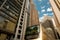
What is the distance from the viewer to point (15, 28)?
4547 mm

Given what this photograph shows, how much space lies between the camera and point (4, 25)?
4070 millimetres

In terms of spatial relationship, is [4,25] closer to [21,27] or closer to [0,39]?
[0,39]

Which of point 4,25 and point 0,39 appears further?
point 4,25

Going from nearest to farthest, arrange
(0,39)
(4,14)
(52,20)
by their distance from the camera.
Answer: (0,39), (4,14), (52,20)

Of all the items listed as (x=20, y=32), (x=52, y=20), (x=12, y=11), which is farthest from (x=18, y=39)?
(x=52, y=20)

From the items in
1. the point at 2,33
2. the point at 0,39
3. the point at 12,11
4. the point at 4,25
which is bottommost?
the point at 0,39

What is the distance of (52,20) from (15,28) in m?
6.80

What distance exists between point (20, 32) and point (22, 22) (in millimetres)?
676

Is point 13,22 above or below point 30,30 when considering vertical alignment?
above

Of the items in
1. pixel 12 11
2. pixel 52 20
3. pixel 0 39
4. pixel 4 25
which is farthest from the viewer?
pixel 52 20

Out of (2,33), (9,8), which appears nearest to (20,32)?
(2,33)

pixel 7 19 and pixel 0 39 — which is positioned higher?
pixel 7 19

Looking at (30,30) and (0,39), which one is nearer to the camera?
(0,39)

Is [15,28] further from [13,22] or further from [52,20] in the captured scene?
[52,20]
